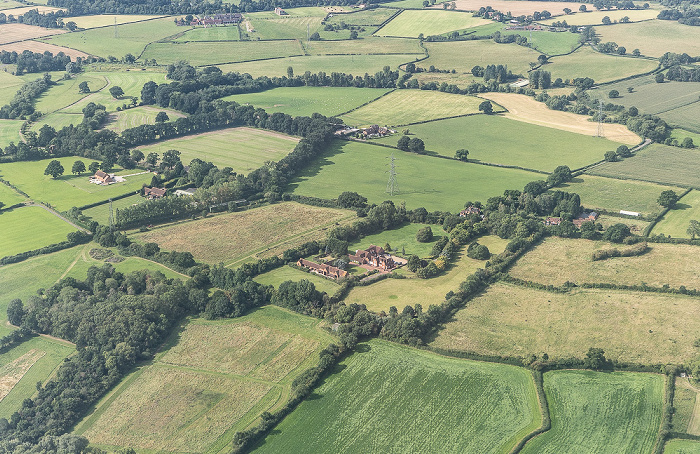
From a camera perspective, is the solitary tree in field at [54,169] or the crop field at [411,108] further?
the crop field at [411,108]

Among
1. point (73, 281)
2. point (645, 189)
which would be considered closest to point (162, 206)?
point (73, 281)

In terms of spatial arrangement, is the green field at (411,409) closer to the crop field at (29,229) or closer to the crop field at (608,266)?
the crop field at (608,266)

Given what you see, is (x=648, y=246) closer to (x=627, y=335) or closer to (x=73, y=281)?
(x=627, y=335)

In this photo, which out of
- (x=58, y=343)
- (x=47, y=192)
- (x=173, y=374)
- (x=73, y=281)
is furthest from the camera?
(x=47, y=192)

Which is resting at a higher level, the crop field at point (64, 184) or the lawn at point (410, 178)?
the crop field at point (64, 184)

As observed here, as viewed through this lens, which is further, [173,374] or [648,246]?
[648,246]

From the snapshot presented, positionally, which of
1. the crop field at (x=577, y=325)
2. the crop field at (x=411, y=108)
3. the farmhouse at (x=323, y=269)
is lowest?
the crop field at (x=577, y=325)

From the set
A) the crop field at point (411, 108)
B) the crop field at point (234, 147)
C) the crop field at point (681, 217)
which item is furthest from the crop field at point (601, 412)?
the crop field at point (411, 108)

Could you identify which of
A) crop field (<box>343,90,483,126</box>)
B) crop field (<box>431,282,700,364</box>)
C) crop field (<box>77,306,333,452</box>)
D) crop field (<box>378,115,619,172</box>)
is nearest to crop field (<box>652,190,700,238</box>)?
crop field (<box>431,282,700,364</box>)

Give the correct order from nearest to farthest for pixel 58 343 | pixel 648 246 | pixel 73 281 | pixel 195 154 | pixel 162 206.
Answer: pixel 58 343, pixel 73 281, pixel 648 246, pixel 162 206, pixel 195 154
